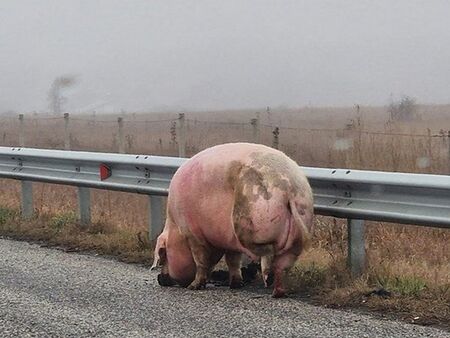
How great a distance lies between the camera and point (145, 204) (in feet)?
37.1

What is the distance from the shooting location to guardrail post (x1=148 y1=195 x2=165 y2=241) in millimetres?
8586

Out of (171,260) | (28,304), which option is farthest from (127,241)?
(28,304)

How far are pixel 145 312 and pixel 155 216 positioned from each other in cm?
273

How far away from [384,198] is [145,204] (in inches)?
202

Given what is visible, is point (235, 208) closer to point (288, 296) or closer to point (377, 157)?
point (288, 296)

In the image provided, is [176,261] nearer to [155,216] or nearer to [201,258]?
[201,258]

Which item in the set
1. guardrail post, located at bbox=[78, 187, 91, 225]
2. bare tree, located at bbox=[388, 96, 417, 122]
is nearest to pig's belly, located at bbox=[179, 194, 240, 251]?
guardrail post, located at bbox=[78, 187, 91, 225]

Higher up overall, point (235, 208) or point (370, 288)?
point (235, 208)

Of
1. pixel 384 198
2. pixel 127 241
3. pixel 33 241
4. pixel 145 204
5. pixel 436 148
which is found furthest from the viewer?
pixel 436 148

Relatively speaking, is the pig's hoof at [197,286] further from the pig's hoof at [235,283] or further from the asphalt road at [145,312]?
the pig's hoof at [235,283]

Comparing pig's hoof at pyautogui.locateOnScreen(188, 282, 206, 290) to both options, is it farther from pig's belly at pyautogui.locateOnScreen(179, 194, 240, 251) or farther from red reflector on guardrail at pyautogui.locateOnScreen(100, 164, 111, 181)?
red reflector on guardrail at pyautogui.locateOnScreen(100, 164, 111, 181)

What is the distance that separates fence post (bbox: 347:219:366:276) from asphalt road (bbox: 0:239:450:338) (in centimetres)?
71

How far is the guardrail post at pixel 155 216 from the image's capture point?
8.59 metres

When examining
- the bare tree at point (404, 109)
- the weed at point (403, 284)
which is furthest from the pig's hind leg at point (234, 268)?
the bare tree at point (404, 109)
